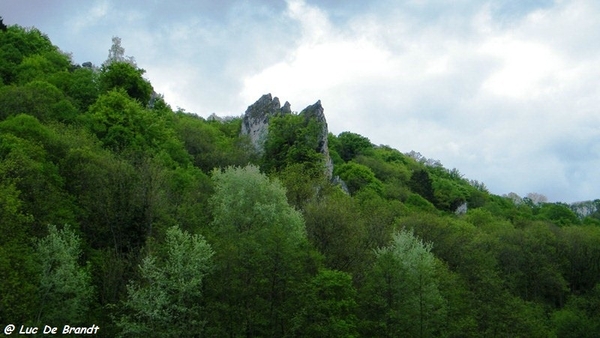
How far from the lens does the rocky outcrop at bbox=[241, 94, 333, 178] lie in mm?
85875

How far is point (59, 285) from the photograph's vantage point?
3397cm

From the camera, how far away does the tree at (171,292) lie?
117 ft

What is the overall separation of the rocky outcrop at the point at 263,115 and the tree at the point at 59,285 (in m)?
51.5

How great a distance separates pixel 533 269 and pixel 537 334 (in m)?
25.0

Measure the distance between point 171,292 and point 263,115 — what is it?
60.0 m

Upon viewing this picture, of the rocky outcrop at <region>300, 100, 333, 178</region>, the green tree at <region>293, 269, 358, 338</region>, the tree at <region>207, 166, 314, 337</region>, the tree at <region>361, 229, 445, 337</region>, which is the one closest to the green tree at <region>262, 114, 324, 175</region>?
the rocky outcrop at <region>300, 100, 333, 178</region>

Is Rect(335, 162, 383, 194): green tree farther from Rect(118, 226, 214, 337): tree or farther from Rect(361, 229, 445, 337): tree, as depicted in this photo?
Rect(118, 226, 214, 337): tree

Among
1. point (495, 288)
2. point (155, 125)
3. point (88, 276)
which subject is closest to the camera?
point (88, 276)

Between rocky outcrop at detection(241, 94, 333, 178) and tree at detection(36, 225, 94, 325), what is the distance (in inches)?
2029

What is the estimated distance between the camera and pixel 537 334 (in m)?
49.8

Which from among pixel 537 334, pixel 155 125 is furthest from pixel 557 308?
pixel 155 125

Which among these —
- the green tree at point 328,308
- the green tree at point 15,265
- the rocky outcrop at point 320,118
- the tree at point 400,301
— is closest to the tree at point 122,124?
the green tree at point 15,265

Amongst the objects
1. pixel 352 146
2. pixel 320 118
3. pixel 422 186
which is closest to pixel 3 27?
pixel 320 118

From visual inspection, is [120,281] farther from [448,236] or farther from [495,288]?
[448,236]
